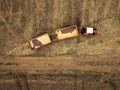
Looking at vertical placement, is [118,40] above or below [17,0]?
below

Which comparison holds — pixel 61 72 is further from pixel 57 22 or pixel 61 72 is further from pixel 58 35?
pixel 57 22

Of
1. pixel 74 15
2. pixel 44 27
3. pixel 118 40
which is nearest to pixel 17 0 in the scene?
pixel 44 27

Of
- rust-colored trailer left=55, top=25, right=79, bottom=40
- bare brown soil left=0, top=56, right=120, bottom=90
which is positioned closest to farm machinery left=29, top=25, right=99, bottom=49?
rust-colored trailer left=55, top=25, right=79, bottom=40

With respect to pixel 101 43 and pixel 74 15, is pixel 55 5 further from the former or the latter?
pixel 101 43

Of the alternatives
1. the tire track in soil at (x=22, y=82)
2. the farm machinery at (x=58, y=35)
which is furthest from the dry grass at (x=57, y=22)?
the tire track in soil at (x=22, y=82)

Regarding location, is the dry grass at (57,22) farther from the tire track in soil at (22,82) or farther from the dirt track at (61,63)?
the tire track in soil at (22,82)

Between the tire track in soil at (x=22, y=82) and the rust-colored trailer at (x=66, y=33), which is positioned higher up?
the rust-colored trailer at (x=66, y=33)
